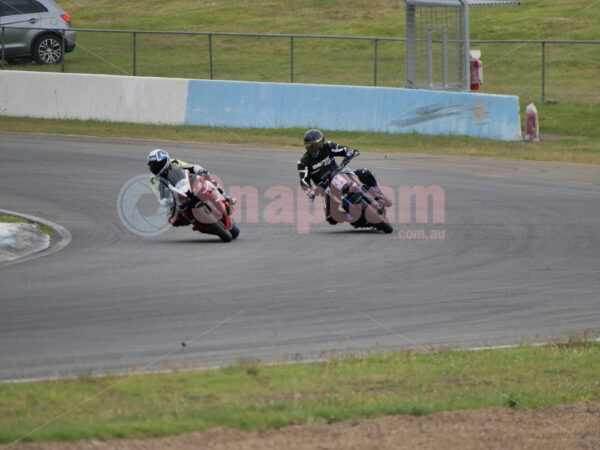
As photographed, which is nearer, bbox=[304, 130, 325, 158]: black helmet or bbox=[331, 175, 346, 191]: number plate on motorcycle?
bbox=[331, 175, 346, 191]: number plate on motorcycle

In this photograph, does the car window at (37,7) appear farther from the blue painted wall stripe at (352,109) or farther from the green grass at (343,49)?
the blue painted wall stripe at (352,109)

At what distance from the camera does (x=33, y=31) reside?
31.2m

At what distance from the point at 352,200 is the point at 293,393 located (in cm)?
706

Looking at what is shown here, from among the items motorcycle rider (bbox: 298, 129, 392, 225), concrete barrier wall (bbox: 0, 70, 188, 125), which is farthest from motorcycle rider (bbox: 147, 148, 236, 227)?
concrete barrier wall (bbox: 0, 70, 188, 125)

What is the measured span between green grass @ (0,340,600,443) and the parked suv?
82.9 feet

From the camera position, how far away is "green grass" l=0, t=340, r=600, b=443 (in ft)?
20.3

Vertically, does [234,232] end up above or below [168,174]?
below

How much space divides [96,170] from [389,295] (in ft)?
35.3

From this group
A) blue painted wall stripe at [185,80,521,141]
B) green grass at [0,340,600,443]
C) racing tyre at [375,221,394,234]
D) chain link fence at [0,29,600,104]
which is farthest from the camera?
chain link fence at [0,29,600,104]

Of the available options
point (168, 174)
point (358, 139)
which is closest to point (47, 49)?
point (358, 139)

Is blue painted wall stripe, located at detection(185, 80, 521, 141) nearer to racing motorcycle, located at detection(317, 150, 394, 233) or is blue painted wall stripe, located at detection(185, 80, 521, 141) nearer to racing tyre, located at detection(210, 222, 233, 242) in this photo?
racing motorcycle, located at detection(317, 150, 394, 233)

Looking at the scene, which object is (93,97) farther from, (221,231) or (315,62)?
(221,231)


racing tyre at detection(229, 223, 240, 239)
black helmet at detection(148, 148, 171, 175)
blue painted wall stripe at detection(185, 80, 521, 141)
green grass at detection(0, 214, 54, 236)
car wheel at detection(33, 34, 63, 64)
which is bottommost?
racing tyre at detection(229, 223, 240, 239)

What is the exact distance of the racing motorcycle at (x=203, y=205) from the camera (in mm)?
13164
